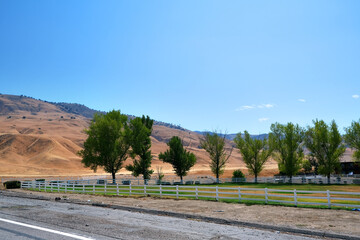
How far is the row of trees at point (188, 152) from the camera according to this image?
160 feet

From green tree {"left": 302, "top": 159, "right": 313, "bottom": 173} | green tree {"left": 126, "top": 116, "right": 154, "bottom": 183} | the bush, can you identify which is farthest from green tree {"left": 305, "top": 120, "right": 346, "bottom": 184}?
the bush

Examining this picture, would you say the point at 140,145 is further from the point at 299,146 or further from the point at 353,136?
the point at 353,136

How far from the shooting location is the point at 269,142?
61156 millimetres

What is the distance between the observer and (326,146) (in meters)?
56.1

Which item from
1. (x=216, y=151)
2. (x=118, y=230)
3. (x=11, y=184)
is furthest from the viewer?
(x=216, y=151)

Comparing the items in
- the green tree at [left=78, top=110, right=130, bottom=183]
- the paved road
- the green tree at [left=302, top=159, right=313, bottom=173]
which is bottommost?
the green tree at [left=302, top=159, right=313, bottom=173]

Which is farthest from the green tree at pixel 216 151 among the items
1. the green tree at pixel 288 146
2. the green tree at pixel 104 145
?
the green tree at pixel 104 145

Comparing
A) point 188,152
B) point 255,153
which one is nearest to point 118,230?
point 188,152

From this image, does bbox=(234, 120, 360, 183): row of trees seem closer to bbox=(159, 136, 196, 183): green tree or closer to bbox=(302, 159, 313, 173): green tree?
bbox=(302, 159, 313, 173): green tree

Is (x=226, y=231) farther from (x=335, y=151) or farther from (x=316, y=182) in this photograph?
(x=335, y=151)

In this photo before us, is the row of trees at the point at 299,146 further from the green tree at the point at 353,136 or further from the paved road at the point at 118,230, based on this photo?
the paved road at the point at 118,230

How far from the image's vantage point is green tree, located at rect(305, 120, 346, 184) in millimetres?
A: 54000

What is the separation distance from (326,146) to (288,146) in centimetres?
716

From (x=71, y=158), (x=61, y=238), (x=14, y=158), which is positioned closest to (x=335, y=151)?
(x=61, y=238)
